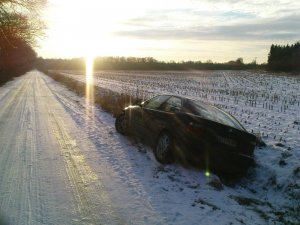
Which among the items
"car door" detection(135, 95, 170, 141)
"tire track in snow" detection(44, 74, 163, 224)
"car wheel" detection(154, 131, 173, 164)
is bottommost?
"tire track in snow" detection(44, 74, 163, 224)

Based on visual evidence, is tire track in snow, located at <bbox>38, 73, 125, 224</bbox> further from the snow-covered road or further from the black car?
the black car

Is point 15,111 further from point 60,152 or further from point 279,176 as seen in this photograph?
point 279,176

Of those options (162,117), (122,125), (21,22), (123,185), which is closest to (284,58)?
(21,22)

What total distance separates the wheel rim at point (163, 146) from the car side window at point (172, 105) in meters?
0.62

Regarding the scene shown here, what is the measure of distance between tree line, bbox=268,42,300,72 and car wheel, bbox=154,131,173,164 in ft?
254

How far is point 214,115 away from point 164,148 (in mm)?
1247

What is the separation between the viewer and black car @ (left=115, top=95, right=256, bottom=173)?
7449mm

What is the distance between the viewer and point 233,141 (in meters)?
7.54

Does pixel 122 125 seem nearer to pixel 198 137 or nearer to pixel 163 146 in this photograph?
pixel 163 146

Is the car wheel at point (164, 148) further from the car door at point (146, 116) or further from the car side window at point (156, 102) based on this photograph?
the car side window at point (156, 102)

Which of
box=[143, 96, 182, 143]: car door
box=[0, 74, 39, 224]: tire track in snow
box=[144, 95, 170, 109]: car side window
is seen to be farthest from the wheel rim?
box=[0, 74, 39, 224]: tire track in snow

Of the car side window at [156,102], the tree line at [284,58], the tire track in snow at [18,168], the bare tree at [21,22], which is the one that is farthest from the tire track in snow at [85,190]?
the tree line at [284,58]

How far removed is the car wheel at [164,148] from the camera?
812 cm

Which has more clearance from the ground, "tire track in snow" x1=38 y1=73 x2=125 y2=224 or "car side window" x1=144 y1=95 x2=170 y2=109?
"car side window" x1=144 y1=95 x2=170 y2=109
